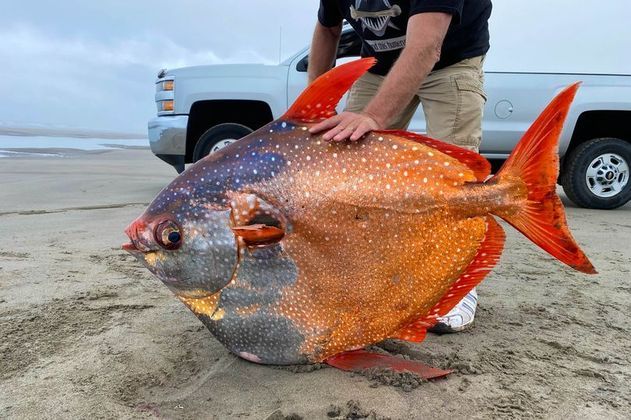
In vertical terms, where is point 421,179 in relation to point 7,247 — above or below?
above

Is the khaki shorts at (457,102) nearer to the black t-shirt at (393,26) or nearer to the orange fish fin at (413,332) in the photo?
the black t-shirt at (393,26)

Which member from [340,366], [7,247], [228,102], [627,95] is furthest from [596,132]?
[7,247]

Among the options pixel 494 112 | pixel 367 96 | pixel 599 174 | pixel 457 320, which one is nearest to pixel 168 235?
pixel 457 320

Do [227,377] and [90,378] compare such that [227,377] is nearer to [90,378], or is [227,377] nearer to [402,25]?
[90,378]

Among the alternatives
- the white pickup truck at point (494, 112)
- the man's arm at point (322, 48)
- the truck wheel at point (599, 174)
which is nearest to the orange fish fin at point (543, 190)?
the man's arm at point (322, 48)

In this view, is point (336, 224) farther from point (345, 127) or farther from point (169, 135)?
point (169, 135)

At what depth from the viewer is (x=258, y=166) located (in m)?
1.68

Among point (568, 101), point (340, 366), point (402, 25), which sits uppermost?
point (402, 25)

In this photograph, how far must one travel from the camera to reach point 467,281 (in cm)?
176

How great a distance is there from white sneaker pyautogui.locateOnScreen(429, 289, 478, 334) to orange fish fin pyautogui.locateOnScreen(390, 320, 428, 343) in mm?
452

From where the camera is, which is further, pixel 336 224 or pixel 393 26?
pixel 393 26

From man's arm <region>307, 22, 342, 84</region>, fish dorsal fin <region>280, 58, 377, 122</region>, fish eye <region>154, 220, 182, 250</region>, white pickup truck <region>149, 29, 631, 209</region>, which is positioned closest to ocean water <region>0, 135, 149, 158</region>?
white pickup truck <region>149, 29, 631, 209</region>

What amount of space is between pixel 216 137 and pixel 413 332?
15.7 feet

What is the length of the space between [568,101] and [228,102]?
510 cm
